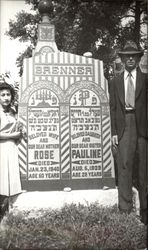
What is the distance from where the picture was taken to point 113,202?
6566 millimetres

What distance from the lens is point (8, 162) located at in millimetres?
6535

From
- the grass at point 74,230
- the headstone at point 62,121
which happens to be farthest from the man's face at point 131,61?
the grass at point 74,230

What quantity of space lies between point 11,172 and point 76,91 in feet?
4.91

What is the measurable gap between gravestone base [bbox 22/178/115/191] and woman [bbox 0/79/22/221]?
0.60ft

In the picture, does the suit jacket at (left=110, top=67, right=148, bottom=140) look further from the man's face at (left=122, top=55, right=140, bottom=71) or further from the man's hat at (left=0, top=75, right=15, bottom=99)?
the man's hat at (left=0, top=75, right=15, bottom=99)

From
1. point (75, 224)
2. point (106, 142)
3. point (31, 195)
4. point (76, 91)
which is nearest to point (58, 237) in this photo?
point (75, 224)

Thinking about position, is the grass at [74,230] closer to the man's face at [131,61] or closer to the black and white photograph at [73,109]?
the black and white photograph at [73,109]

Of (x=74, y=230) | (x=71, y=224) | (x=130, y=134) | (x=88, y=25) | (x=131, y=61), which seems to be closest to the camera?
(x=74, y=230)

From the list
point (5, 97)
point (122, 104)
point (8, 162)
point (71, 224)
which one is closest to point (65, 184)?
point (71, 224)

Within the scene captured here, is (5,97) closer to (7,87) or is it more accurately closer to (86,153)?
(7,87)

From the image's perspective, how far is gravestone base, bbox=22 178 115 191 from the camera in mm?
6613

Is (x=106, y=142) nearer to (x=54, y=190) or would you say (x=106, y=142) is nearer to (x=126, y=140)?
(x=126, y=140)

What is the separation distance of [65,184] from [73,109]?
Answer: 3.59 ft

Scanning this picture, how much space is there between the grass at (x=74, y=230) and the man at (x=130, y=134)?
271 mm
